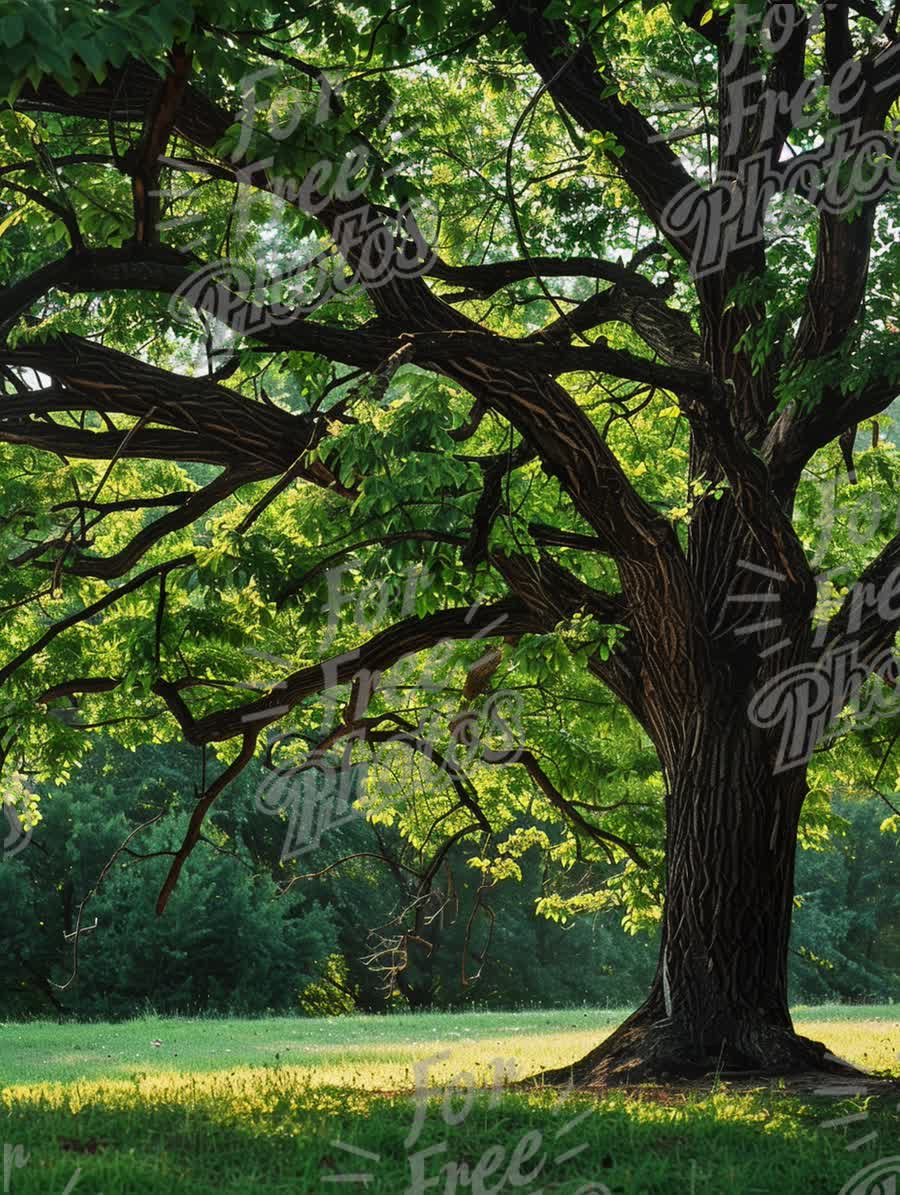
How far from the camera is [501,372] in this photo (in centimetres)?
763

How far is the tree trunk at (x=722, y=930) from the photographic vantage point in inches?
354

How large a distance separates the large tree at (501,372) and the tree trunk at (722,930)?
24mm

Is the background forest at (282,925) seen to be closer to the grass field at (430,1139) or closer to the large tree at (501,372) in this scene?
the large tree at (501,372)

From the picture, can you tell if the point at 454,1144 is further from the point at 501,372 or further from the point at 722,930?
the point at 501,372

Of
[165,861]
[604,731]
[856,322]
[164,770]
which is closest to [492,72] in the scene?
[856,322]

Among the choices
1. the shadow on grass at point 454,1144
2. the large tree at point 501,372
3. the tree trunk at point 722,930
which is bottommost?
the shadow on grass at point 454,1144

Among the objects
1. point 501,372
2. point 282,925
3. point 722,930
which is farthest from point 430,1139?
point 282,925

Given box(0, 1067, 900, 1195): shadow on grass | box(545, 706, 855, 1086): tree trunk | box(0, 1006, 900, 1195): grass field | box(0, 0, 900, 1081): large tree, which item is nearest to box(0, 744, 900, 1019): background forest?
box(0, 0, 900, 1081): large tree

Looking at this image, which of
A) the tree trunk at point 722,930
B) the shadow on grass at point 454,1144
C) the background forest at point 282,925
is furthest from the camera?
the background forest at point 282,925

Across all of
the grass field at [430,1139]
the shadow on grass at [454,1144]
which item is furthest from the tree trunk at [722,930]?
the shadow on grass at [454,1144]

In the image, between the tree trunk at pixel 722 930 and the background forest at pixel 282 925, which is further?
the background forest at pixel 282 925

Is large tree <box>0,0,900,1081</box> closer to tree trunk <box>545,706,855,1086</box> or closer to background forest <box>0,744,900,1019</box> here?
tree trunk <box>545,706,855,1086</box>

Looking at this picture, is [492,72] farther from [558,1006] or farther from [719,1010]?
[558,1006]

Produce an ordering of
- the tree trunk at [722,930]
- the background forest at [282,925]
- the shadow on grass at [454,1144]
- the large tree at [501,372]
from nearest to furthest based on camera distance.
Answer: the shadow on grass at [454,1144], the large tree at [501,372], the tree trunk at [722,930], the background forest at [282,925]
